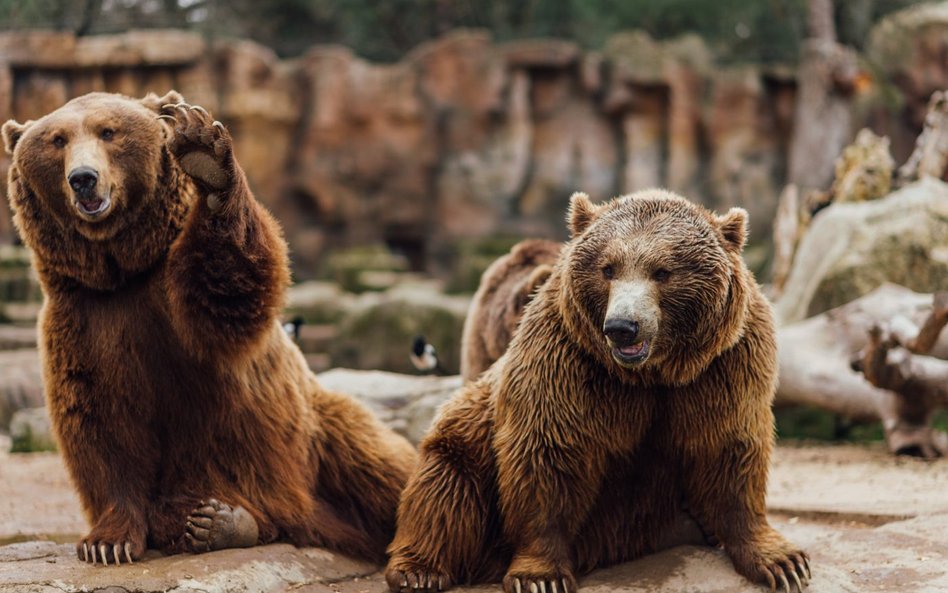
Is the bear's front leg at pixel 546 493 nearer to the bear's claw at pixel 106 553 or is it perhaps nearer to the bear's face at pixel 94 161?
the bear's claw at pixel 106 553

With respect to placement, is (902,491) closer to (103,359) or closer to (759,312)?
(759,312)

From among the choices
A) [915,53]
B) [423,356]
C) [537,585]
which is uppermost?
[915,53]

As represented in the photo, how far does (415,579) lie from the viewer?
4.18 meters

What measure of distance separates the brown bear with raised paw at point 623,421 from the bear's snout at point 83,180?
1.68 m

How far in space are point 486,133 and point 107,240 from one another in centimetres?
1724

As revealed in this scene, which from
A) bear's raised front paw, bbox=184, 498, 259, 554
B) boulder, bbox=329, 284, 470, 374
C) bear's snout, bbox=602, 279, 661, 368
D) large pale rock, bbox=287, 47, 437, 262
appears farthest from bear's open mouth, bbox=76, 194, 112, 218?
large pale rock, bbox=287, 47, 437, 262

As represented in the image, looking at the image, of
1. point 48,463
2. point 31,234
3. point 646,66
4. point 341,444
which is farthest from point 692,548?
point 646,66

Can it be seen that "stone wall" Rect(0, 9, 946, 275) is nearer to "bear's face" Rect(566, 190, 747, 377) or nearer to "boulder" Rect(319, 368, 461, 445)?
"boulder" Rect(319, 368, 461, 445)

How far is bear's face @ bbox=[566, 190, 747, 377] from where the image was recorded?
3.68 meters

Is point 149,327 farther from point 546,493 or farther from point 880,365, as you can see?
point 880,365

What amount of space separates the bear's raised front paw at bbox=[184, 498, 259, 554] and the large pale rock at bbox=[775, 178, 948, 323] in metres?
6.53

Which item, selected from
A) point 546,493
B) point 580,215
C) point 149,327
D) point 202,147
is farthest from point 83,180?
point 546,493

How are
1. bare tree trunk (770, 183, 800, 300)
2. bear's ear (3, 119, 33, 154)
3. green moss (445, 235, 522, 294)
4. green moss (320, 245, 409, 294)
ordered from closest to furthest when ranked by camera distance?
bear's ear (3, 119, 33, 154) < bare tree trunk (770, 183, 800, 300) < green moss (445, 235, 522, 294) < green moss (320, 245, 409, 294)

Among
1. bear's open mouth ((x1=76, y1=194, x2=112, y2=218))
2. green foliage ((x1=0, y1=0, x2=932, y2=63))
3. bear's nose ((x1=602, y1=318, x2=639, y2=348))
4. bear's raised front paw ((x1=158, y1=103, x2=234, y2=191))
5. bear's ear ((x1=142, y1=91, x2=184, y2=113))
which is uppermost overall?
green foliage ((x1=0, y1=0, x2=932, y2=63))
